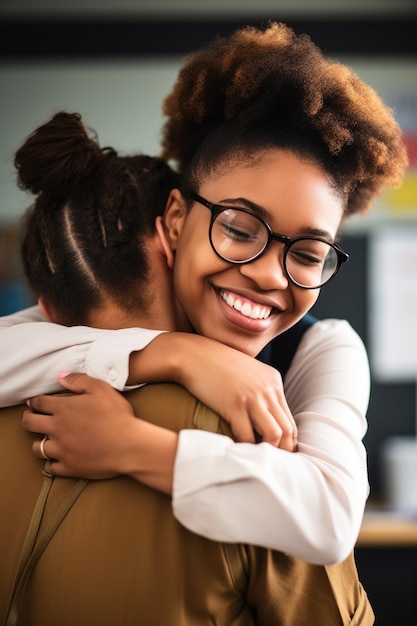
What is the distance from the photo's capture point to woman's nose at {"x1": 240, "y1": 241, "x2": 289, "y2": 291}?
118cm

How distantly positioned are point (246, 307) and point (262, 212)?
0.54 ft

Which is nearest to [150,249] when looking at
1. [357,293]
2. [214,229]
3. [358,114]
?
[214,229]

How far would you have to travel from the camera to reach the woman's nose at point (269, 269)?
1.18m

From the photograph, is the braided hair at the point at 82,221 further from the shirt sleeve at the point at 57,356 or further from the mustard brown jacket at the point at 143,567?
the mustard brown jacket at the point at 143,567

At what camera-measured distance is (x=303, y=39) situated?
4.22 feet

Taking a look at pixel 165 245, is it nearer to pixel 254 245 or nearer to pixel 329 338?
pixel 254 245

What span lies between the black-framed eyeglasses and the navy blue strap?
0.27m

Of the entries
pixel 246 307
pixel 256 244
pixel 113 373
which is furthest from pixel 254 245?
pixel 113 373

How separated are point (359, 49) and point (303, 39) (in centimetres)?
315

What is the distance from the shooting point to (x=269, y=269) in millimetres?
1185

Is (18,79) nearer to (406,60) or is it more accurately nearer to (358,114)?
(406,60)

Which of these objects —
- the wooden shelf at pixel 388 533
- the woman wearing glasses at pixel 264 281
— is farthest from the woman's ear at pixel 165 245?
the wooden shelf at pixel 388 533

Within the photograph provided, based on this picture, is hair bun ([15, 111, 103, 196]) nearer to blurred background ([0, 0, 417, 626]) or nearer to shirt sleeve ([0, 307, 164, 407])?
shirt sleeve ([0, 307, 164, 407])

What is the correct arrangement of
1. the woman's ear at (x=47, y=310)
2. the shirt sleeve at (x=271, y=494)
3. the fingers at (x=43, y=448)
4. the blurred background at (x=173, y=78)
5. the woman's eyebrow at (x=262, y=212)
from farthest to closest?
1. the blurred background at (x=173, y=78)
2. the woman's ear at (x=47, y=310)
3. the woman's eyebrow at (x=262, y=212)
4. the fingers at (x=43, y=448)
5. the shirt sleeve at (x=271, y=494)
